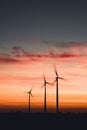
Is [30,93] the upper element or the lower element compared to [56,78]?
lower
